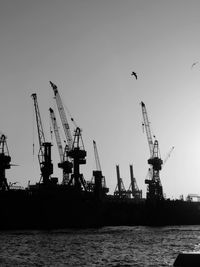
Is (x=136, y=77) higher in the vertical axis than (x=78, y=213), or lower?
higher

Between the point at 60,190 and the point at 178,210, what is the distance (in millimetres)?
63341

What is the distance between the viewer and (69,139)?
Result: 151 metres

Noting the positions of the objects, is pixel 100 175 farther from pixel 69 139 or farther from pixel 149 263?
pixel 149 263

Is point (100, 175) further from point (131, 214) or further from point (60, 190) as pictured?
point (131, 214)

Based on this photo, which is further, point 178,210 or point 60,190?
point 178,210

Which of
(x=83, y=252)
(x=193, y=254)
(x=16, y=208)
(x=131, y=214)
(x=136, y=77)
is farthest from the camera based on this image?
(x=131, y=214)

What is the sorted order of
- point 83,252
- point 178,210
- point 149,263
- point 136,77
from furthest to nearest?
point 178,210 → point 136,77 → point 83,252 → point 149,263

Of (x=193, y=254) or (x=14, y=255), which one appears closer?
(x=193, y=254)

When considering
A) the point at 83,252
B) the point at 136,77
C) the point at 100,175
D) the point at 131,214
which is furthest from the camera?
the point at 131,214

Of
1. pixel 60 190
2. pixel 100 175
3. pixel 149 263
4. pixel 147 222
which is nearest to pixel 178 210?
pixel 147 222

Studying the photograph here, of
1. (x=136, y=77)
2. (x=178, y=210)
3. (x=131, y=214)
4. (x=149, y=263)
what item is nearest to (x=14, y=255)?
(x=149, y=263)

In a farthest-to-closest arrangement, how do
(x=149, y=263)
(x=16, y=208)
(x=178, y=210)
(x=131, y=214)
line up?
(x=178, y=210) < (x=131, y=214) < (x=16, y=208) < (x=149, y=263)

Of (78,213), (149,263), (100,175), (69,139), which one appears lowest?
(149,263)

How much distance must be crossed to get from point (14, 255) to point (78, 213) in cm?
8849
